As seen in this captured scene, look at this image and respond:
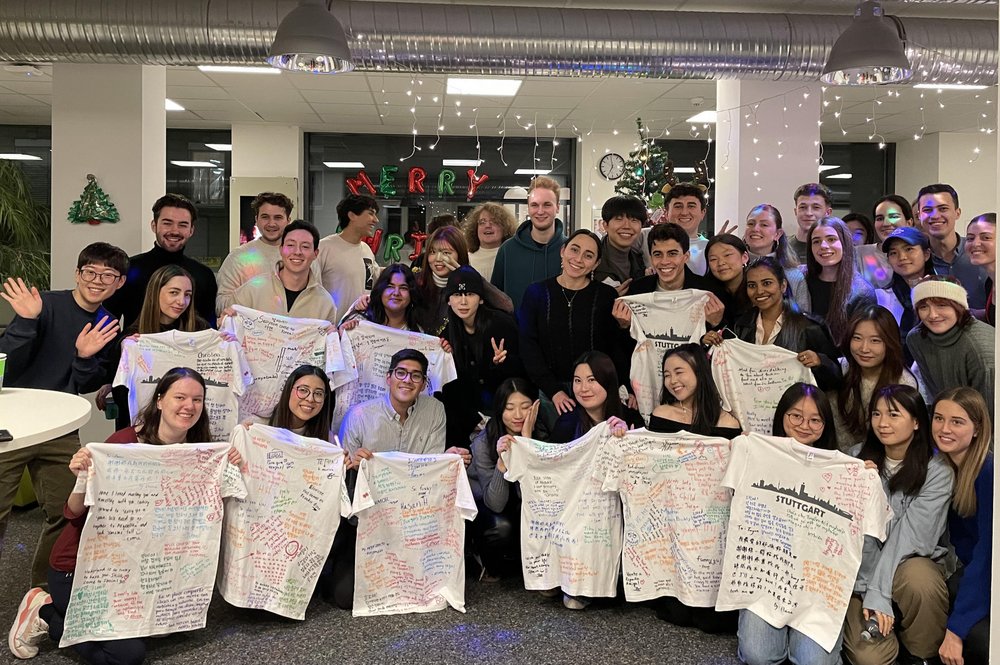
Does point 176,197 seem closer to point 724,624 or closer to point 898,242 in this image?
point 724,624

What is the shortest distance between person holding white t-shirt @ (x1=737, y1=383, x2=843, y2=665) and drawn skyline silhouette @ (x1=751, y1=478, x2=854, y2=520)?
0.62 feet

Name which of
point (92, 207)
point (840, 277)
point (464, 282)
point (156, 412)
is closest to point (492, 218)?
point (464, 282)

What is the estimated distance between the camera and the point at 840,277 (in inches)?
141

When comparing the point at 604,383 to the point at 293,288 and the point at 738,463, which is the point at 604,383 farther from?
the point at 293,288

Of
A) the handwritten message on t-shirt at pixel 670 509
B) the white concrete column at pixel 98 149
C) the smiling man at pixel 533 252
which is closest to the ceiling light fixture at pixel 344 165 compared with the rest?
the white concrete column at pixel 98 149

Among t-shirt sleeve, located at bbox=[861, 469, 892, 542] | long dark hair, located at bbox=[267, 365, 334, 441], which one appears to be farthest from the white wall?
long dark hair, located at bbox=[267, 365, 334, 441]

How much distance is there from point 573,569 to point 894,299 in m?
1.97

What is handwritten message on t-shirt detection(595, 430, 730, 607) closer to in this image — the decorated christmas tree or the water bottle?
the water bottle

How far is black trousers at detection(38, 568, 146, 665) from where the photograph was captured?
2.63m

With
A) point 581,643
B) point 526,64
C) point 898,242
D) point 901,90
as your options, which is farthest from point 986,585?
point 901,90

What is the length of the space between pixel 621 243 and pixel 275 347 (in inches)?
68.5

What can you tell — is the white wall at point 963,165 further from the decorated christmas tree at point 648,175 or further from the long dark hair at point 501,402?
the long dark hair at point 501,402

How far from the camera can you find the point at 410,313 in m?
3.63

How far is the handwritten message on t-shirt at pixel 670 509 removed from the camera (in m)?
2.99
